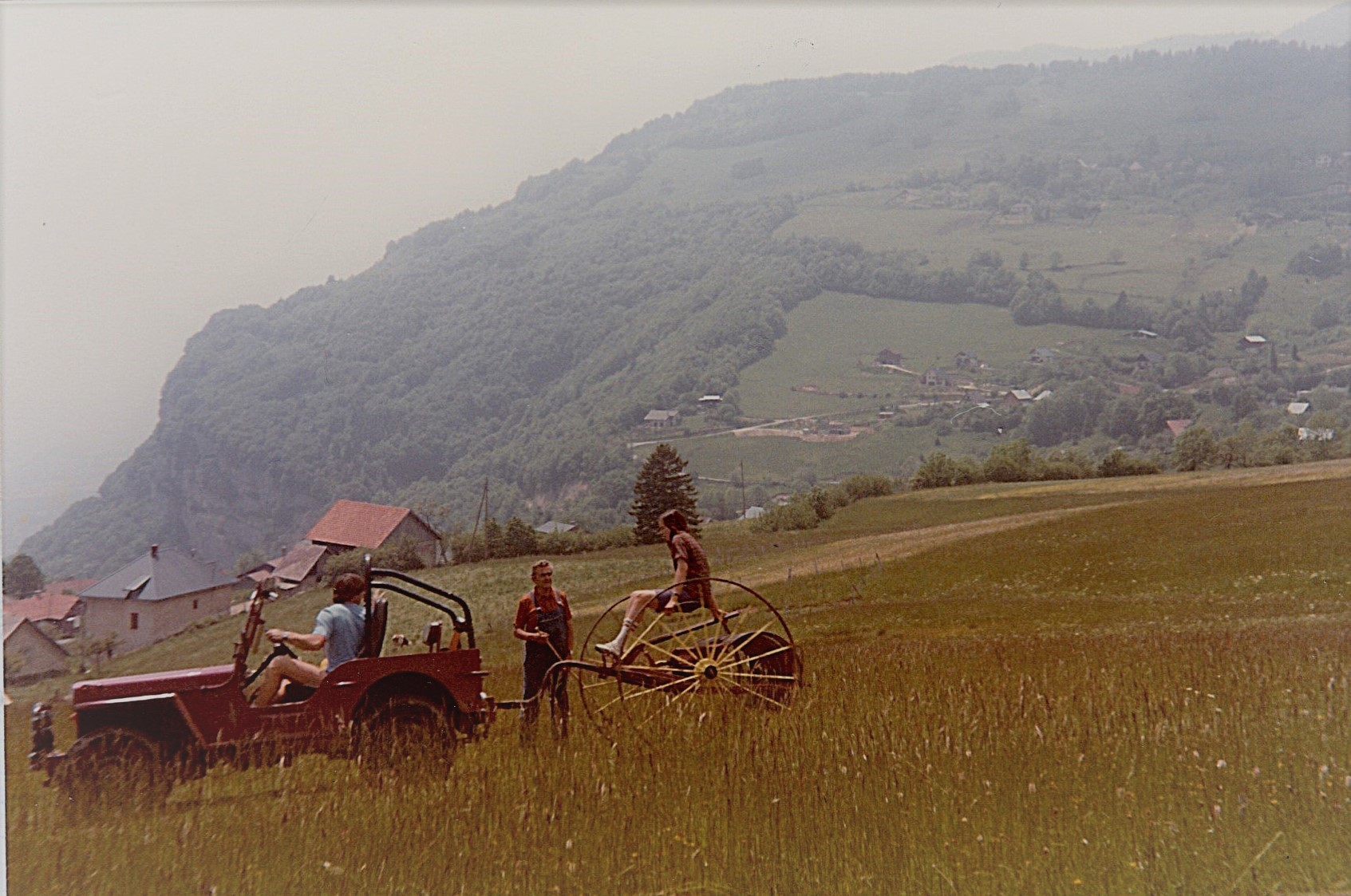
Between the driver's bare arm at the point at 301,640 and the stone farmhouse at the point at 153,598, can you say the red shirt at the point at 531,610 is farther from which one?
the stone farmhouse at the point at 153,598

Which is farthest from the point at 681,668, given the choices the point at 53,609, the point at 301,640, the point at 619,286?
the point at 53,609

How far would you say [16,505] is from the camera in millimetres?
6066

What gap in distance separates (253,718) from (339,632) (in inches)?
25.2

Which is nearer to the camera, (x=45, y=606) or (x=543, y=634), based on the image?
(x=543, y=634)

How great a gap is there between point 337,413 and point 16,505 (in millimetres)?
2055

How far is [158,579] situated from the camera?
19.6ft

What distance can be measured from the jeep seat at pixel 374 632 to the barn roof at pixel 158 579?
1.29m

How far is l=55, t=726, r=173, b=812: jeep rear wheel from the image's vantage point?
16.4 ft

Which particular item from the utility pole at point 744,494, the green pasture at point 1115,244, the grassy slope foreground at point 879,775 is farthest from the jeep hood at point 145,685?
the green pasture at point 1115,244

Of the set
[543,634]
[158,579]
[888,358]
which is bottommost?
[543,634]

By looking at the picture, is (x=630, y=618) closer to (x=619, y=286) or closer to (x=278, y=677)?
(x=278, y=677)

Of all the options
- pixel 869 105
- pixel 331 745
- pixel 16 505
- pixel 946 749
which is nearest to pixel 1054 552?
pixel 946 749

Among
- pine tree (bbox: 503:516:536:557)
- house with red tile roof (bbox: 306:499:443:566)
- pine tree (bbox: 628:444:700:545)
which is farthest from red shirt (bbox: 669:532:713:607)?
house with red tile roof (bbox: 306:499:443:566)

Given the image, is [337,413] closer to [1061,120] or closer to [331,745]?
[331,745]
